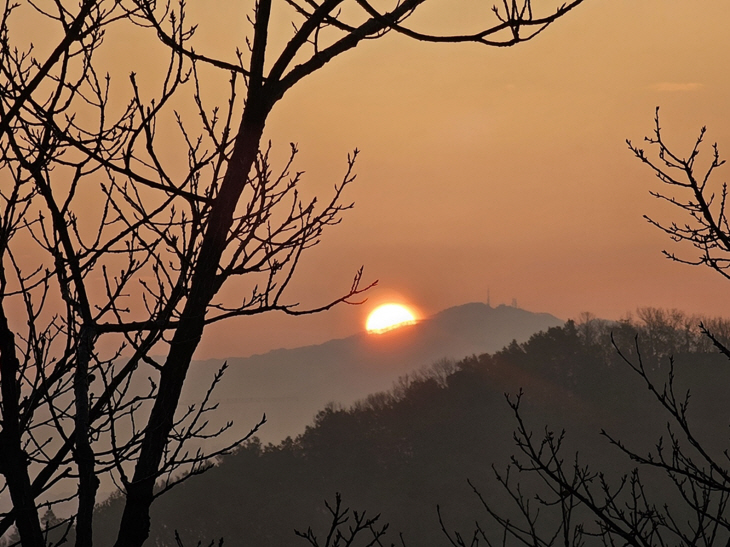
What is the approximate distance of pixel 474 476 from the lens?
47.7 meters

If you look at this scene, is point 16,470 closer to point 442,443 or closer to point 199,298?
point 199,298

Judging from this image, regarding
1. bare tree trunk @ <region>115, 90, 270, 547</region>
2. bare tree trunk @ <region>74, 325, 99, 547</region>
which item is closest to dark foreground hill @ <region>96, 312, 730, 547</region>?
bare tree trunk @ <region>115, 90, 270, 547</region>

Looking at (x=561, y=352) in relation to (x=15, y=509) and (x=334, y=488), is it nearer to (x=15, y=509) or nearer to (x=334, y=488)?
(x=334, y=488)

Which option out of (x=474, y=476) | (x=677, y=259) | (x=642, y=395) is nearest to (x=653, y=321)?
(x=642, y=395)

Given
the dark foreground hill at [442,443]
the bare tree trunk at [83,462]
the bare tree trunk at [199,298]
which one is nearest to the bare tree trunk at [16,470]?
the bare tree trunk at [83,462]

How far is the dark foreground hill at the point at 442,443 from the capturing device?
Answer: 43406 millimetres

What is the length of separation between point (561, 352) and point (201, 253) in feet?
168

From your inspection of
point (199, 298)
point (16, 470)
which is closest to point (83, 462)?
point (16, 470)

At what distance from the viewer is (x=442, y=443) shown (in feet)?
165

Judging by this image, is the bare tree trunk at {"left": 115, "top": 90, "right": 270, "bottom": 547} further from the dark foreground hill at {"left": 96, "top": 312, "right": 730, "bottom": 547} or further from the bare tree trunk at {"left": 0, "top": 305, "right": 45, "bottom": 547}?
the dark foreground hill at {"left": 96, "top": 312, "right": 730, "bottom": 547}

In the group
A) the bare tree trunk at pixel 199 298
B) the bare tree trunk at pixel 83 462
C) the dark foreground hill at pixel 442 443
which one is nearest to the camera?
the bare tree trunk at pixel 83 462

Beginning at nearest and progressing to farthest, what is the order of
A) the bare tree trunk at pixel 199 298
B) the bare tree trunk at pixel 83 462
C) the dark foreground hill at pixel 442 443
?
1. the bare tree trunk at pixel 83 462
2. the bare tree trunk at pixel 199 298
3. the dark foreground hill at pixel 442 443

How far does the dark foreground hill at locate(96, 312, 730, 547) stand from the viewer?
4341 centimetres

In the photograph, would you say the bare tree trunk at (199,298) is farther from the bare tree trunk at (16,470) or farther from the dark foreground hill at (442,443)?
the dark foreground hill at (442,443)
